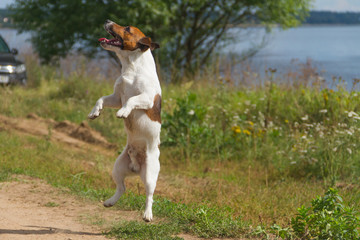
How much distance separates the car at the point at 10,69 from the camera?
12664 mm

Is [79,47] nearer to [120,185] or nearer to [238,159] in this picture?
[238,159]

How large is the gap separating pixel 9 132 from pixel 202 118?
11.5ft

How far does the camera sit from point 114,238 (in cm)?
437

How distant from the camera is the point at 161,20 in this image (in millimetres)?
14516

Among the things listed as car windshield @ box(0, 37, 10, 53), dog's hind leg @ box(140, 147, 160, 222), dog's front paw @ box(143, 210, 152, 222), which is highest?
car windshield @ box(0, 37, 10, 53)

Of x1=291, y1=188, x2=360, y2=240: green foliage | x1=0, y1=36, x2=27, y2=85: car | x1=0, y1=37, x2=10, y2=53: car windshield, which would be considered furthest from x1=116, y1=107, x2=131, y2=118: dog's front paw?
x1=0, y1=37, x2=10, y2=53: car windshield

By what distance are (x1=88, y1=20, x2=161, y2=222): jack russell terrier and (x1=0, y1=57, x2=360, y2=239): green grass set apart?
67 centimetres

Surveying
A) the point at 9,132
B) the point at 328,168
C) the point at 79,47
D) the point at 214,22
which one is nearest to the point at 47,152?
the point at 9,132

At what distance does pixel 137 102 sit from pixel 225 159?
4.21 meters

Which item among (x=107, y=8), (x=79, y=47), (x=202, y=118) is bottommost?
(x=202, y=118)

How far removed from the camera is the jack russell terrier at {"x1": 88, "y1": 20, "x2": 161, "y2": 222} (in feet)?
12.9

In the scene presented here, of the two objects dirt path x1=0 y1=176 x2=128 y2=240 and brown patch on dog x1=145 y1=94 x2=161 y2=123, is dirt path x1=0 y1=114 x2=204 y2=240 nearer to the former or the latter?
dirt path x1=0 y1=176 x2=128 y2=240

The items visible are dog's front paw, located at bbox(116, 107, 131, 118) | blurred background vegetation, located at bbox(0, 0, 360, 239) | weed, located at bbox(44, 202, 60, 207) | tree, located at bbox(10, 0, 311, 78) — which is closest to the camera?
dog's front paw, located at bbox(116, 107, 131, 118)

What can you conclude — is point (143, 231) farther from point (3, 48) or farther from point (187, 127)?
point (3, 48)
